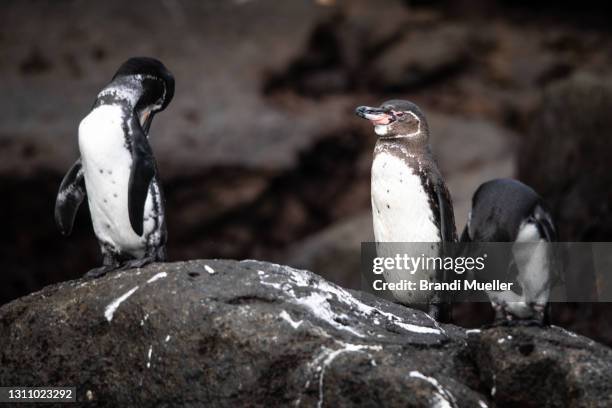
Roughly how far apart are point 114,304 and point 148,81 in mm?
1445

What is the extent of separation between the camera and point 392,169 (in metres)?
5.83

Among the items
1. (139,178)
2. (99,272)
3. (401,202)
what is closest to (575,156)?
(401,202)

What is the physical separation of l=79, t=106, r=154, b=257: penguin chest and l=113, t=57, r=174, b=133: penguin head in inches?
10.0

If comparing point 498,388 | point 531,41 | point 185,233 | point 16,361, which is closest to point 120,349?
point 16,361

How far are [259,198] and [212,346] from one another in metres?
7.88

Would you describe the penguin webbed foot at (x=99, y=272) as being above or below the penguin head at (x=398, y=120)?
below

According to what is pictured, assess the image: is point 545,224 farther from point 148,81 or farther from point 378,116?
→ point 148,81

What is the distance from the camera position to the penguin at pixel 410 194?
5.82 metres

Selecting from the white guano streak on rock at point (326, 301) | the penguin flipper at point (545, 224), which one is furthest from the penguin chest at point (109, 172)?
the penguin flipper at point (545, 224)

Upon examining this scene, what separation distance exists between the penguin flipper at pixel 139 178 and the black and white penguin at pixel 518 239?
1.74 metres

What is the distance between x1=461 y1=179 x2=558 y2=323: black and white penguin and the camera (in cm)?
488

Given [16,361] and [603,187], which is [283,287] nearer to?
[16,361]

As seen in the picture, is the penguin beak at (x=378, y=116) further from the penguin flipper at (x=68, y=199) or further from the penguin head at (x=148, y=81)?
the penguin flipper at (x=68, y=199)

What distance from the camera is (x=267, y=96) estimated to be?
13.1 m
